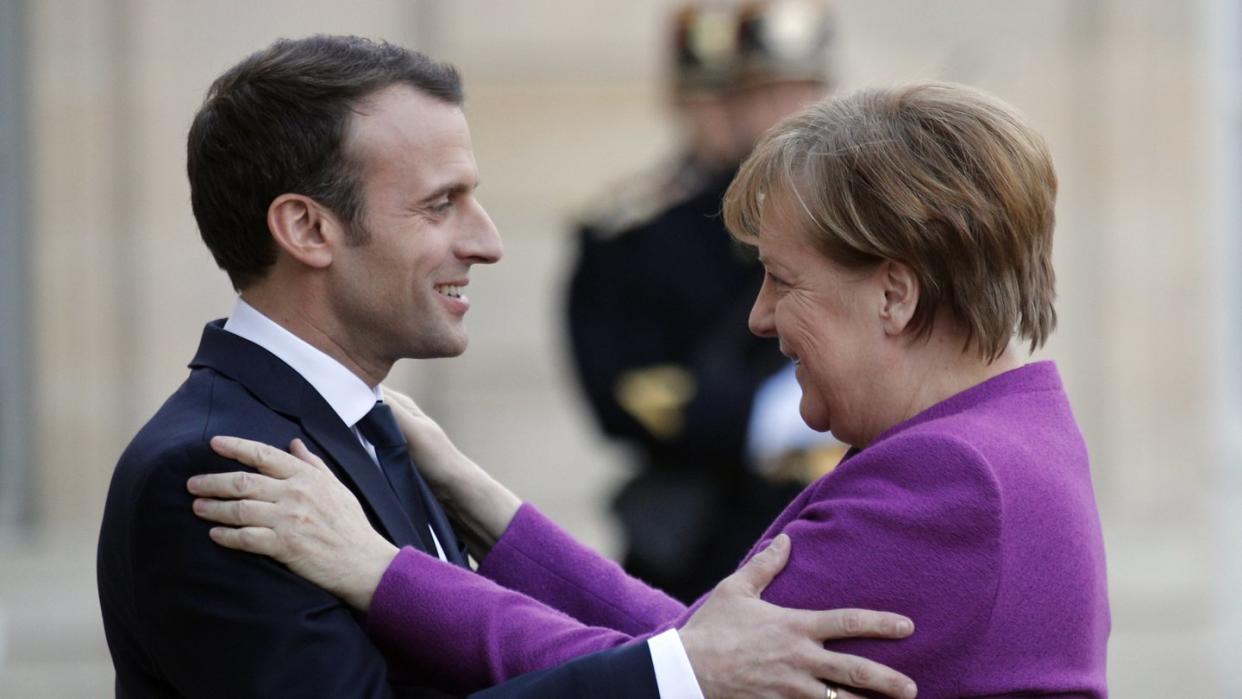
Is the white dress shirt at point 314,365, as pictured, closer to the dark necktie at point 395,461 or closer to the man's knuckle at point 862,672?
the dark necktie at point 395,461

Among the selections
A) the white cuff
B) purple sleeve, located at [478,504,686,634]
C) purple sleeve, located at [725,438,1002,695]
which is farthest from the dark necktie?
purple sleeve, located at [725,438,1002,695]

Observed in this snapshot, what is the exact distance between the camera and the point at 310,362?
2492mm

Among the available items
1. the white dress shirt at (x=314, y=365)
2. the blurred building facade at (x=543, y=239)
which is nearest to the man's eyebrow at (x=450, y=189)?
the white dress shirt at (x=314, y=365)

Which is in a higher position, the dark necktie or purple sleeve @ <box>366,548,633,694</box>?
the dark necktie

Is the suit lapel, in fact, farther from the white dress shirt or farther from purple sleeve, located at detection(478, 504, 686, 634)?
purple sleeve, located at detection(478, 504, 686, 634)

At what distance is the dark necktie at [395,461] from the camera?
258cm

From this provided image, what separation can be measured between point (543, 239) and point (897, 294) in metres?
4.87

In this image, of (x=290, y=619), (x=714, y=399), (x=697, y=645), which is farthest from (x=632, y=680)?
(x=714, y=399)

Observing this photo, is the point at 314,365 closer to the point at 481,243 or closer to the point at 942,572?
the point at 481,243

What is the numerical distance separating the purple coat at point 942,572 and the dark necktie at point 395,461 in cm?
23

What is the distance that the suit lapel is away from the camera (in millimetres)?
2391

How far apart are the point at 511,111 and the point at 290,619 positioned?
505cm

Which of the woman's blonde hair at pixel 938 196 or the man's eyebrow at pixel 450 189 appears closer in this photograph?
the woman's blonde hair at pixel 938 196

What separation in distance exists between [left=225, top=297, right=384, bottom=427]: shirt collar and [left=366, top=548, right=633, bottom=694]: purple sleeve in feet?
0.91
